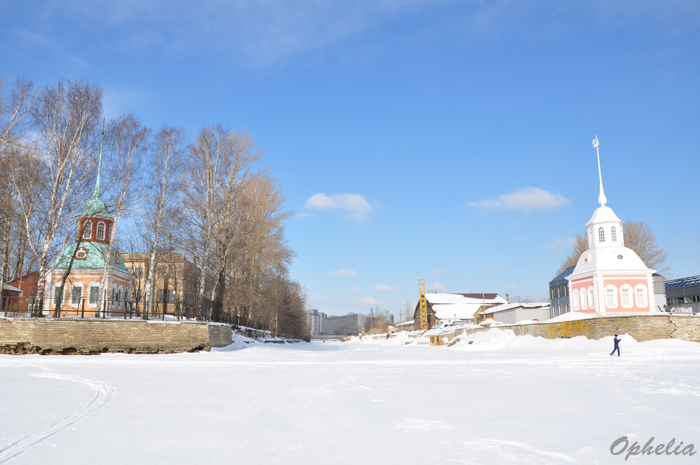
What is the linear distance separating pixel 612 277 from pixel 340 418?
111ft

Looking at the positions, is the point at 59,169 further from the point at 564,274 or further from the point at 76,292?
the point at 564,274

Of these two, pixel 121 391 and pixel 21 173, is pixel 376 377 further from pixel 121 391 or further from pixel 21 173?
pixel 21 173

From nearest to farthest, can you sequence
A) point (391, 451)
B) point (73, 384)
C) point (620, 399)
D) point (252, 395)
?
point (391, 451)
point (620, 399)
point (252, 395)
point (73, 384)

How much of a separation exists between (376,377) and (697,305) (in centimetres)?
4820

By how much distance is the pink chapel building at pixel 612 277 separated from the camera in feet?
115

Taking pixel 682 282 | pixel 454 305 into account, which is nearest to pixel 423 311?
pixel 454 305

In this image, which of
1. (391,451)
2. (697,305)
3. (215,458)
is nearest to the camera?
(215,458)

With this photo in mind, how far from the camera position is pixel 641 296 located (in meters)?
35.0

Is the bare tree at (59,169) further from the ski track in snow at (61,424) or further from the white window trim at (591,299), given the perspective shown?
the white window trim at (591,299)

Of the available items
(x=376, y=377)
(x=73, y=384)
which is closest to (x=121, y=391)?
(x=73, y=384)

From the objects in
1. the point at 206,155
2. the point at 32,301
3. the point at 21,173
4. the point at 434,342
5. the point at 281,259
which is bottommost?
the point at 434,342

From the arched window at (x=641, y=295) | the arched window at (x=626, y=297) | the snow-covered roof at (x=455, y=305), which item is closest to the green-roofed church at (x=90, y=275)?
the arched window at (x=626, y=297)

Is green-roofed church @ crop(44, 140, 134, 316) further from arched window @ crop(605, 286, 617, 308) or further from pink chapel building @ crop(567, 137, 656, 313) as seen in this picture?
arched window @ crop(605, 286, 617, 308)

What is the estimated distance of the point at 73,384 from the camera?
428 inches
